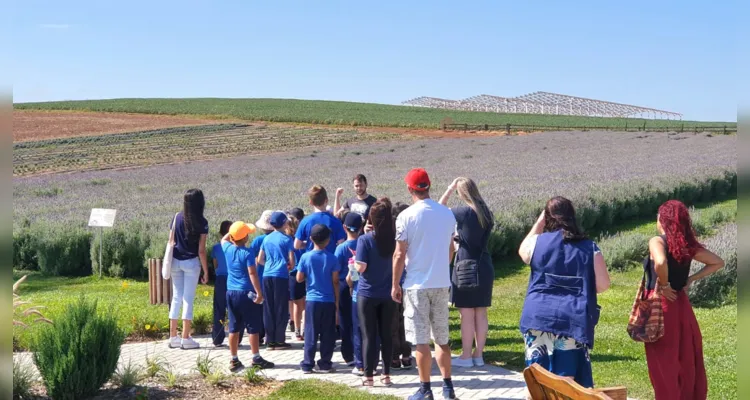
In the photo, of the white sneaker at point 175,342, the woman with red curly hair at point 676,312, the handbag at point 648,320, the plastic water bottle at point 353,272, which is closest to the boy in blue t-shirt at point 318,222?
the plastic water bottle at point 353,272

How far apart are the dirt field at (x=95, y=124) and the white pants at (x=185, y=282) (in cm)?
5578

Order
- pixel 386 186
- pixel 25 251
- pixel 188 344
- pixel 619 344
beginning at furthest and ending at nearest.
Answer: pixel 386 186, pixel 25 251, pixel 188 344, pixel 619 344

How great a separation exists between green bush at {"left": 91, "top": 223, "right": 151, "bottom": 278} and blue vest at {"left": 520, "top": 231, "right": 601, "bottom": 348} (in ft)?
38.1

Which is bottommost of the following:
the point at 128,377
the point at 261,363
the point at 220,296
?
the point at 261,363

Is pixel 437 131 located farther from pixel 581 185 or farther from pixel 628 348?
pixel 628 348

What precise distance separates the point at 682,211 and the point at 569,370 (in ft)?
4.59

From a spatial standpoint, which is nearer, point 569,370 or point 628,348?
point 569,370

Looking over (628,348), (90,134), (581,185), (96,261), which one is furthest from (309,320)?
(90,134)

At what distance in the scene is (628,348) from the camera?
28.0 ft

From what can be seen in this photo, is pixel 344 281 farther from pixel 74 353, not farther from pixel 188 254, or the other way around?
pixel 74 353

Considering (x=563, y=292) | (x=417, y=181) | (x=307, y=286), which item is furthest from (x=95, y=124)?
(x=563, y=292)

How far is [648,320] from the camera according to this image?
215 inches

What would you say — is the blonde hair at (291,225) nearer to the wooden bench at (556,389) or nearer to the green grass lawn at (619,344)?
the green grass lawn at (619,344)

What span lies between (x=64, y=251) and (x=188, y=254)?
892 centimetres
